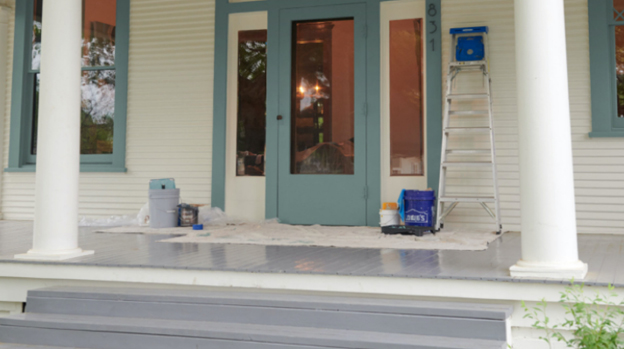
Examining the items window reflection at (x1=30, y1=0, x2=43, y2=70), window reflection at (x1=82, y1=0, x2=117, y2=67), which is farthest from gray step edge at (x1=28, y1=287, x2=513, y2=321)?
window reflection at (x1=30, y1=0, x2=43, y2=70)

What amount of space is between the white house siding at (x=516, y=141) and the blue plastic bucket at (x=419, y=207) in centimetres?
37

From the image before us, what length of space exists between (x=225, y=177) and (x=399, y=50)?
89.7 inches

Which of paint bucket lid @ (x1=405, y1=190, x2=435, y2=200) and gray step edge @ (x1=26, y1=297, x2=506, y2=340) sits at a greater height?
paint bucket lid @ (x1=405, y1=190, x2=435, y2=200)

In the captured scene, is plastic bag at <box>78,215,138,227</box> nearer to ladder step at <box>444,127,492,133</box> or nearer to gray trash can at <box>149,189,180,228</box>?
gray trash can at <box>149,189,180,228</box>

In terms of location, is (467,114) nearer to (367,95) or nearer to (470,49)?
(470,49)

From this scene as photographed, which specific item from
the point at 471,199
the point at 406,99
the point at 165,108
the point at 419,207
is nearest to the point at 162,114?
the point at 165,108

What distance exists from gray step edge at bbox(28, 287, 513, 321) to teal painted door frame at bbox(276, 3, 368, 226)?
2981 mm

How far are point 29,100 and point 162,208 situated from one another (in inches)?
105

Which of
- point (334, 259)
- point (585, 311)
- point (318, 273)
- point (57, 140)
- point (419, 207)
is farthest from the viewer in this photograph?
point (419, 207)

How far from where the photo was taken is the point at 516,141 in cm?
529

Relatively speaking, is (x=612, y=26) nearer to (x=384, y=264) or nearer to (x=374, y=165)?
(x=374, y=165)

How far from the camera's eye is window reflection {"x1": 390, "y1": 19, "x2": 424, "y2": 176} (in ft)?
18.5

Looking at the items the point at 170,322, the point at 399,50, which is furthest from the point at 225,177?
the point at 170,322

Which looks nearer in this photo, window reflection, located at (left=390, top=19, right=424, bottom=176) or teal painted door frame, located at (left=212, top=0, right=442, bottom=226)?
teal painted door frame, located at (left=212, top=0, right=442, bottom=226)
